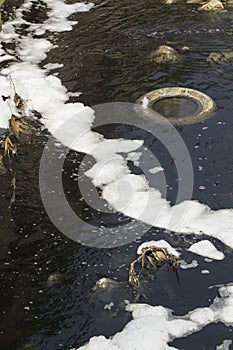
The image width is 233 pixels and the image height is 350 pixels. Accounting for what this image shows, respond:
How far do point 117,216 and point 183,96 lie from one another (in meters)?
2.54

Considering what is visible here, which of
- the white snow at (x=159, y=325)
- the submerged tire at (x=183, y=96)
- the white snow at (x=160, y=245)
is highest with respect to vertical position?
the submerged tire at (x=183, y=96)

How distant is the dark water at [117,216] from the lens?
5129 mm

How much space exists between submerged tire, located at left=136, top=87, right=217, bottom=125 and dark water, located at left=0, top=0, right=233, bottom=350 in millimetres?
120

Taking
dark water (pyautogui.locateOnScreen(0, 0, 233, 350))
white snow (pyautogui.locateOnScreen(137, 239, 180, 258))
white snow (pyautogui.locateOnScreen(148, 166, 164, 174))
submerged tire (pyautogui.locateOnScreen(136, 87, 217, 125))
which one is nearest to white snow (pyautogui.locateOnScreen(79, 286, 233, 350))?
dark water (pyautogui.locateOnScreen(0, 0, 233, 350))

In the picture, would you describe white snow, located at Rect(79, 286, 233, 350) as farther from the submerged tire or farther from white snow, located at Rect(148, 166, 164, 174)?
the submerged tire

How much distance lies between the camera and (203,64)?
879cm

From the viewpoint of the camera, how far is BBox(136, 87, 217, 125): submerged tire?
756cm

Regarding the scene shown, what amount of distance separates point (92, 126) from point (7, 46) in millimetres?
3025

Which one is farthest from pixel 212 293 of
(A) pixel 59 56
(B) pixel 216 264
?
(A) pixel 59 56

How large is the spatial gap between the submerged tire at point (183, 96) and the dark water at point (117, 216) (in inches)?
4.7

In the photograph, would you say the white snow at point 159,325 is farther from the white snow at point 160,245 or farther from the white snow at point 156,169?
the white snow at point 156,169

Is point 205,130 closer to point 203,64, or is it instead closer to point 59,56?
point 203,64

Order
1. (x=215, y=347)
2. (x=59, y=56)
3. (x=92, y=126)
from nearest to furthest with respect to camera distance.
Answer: (x=215, y=347) → (x=92, y=126) → (x=59, y=56)

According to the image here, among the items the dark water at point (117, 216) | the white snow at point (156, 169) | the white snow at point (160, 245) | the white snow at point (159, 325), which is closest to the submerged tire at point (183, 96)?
the dark water at point (117, 216)
